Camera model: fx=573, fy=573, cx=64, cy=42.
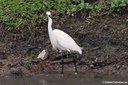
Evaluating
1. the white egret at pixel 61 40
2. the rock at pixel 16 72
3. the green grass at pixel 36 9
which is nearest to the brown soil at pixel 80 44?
the rock at pixel 16 72

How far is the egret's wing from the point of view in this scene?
13.1 m

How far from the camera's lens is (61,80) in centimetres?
1235

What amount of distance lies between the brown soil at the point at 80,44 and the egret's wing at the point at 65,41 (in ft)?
1.19

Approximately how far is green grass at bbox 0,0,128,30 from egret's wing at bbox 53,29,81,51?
1.24 m

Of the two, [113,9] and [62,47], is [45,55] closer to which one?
[62,47]

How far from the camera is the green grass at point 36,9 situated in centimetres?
1441

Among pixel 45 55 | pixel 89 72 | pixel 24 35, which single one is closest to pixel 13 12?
pixel 24 35

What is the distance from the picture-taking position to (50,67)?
13219mm

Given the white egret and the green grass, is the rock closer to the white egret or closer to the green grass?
the white egret

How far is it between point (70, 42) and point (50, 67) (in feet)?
2.43

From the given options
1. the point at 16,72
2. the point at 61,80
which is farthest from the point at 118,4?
the point at 16,72

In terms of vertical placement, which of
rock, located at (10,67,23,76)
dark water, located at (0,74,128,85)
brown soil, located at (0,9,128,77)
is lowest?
dark water, located at (0,74,128,85)

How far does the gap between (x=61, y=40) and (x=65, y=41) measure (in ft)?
0.36

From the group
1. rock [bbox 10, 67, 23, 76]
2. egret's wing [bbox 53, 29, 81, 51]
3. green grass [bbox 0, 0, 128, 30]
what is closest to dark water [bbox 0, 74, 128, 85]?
rock [bbox 10, 67, 23, 76]
